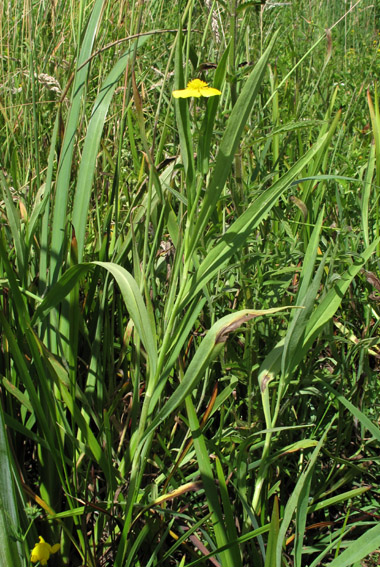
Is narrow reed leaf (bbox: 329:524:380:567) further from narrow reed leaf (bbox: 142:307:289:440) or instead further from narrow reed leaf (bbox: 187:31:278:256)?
narrow reed leaf (bbox: 187:31:278:256)

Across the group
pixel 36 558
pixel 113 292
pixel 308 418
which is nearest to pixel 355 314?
pixel 308 418

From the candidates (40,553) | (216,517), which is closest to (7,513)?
(40,553)

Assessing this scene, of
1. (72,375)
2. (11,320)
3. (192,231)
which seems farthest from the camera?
(11,320)

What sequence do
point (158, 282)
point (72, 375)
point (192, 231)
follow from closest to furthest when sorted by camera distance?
point (192, 231), point (72, 375), point (158, 282)

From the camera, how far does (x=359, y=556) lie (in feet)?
2.74

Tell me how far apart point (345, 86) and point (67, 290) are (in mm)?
2344

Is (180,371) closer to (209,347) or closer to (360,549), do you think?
(209,347)

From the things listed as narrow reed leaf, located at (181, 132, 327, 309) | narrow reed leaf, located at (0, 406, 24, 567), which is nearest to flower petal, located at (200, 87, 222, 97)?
narrow reed leaf, located at (181, 132, 327, 309)

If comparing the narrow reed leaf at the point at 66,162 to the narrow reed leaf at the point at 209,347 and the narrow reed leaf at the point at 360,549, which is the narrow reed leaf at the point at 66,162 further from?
the narrow reed leaf at the point at 360,549

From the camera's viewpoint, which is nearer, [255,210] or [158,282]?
[255,210]

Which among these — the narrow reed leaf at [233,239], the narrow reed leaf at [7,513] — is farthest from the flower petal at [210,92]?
the narrow reed leaf at [7,513]

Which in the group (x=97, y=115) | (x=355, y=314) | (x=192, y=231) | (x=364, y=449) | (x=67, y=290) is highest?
(x=97, y=115)

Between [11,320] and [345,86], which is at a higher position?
[345,86]

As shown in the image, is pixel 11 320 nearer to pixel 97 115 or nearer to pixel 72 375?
pixel 72 375
